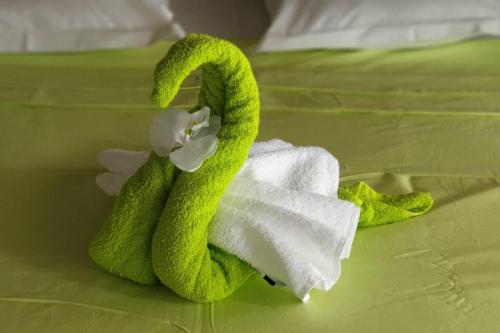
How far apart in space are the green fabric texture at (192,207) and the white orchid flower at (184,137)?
0.08 ft

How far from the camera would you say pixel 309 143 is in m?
1.33

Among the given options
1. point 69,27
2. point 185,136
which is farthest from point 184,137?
point 69,27

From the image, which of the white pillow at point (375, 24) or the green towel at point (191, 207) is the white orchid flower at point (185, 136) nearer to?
the green towel at point (191, 207)

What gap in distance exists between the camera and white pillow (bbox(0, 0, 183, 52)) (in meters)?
1.65

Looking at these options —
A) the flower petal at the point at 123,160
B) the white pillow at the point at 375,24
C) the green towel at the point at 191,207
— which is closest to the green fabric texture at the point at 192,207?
the green towel at the point at 191,207

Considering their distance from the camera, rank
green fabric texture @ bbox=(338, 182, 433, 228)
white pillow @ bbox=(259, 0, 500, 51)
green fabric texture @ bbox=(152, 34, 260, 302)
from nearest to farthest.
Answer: green fabric texture @ bbox=(152, 34, 260, 302), green fabric texture @ bbox=(338, 182, 433, 228), white pillow @ bbox=(259, 0, 500, 51)

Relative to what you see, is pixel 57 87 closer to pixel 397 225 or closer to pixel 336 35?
pixel 336 35

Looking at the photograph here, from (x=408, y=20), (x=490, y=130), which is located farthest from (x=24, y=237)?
(x=408, y=20)

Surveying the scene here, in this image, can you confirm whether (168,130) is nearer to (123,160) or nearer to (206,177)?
(206,177)

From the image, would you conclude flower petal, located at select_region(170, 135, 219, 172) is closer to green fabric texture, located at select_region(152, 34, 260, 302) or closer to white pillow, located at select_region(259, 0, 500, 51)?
green fabric texture, located at select_region(152, 34, 260, 302)

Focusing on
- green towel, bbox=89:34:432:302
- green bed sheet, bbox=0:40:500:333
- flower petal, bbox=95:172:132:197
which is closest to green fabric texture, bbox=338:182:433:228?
green bed sheet, bbox=0:40:500:333

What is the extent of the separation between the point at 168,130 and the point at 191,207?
0.10 m

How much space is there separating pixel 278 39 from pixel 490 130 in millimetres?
520

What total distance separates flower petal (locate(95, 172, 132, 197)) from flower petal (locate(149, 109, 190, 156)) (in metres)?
0.19
